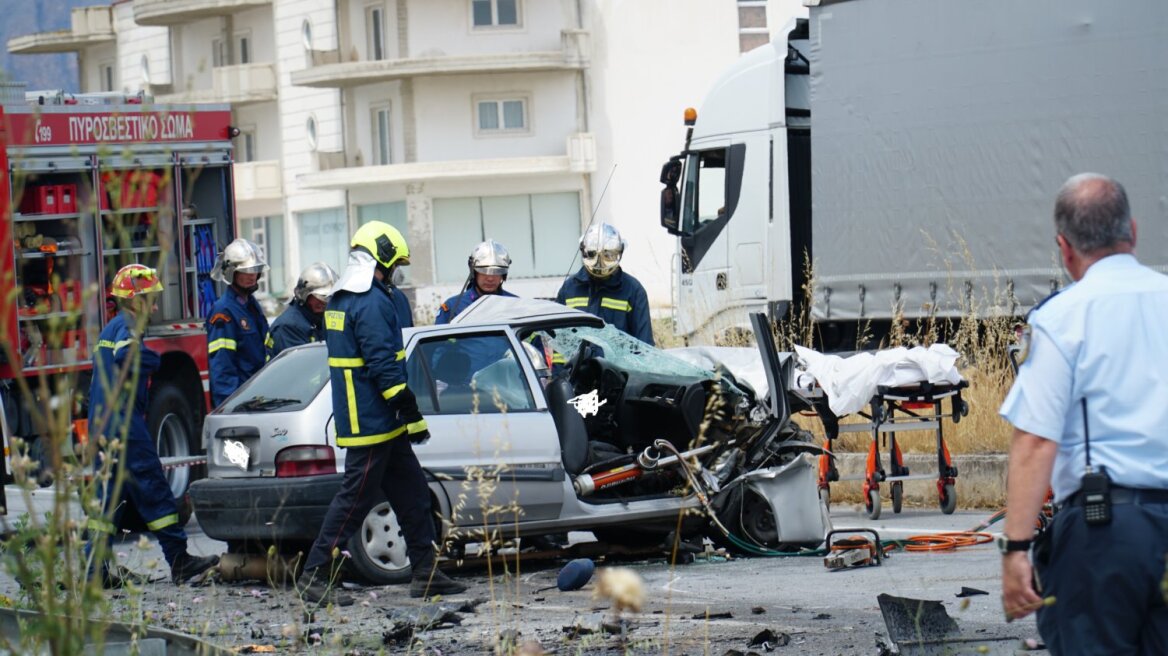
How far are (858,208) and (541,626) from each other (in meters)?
8.69

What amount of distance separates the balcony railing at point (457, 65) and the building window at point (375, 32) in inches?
31.0

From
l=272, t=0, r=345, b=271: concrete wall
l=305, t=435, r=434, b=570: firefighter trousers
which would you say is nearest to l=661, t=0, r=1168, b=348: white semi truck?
l=305, t=435, r=434, b=570: firefighter trousers

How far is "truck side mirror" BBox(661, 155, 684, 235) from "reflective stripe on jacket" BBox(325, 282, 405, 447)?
901 centimetres

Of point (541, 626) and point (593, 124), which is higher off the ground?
point (593, 124)

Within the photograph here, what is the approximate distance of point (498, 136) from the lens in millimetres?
47906

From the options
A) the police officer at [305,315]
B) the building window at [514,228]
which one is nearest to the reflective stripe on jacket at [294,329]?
the police officer at [305,315]

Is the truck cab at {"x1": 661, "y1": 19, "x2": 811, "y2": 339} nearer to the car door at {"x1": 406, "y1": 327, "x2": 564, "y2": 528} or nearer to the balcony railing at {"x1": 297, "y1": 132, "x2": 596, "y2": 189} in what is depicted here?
the car door at {"x1": 406, "y1": 327, "x2": 564, "y2": 528}

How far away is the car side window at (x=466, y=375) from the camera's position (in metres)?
9.31

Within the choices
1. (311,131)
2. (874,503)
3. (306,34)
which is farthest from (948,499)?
(306,34)

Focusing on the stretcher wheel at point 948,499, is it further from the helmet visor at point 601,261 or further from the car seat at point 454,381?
the car seat at point 454,381

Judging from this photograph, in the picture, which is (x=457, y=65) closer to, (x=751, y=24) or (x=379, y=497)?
(x=751, y=24)

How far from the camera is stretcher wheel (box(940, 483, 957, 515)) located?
11.3 metres

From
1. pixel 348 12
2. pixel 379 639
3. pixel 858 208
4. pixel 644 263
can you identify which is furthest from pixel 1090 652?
pixel 348 12

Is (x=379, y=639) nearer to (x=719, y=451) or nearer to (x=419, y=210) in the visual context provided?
(x=719, y=451)
